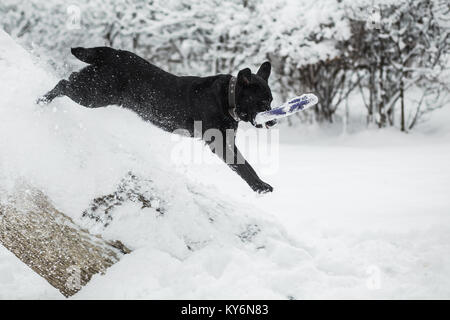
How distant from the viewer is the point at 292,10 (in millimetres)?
10984

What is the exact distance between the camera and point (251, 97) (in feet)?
11.6

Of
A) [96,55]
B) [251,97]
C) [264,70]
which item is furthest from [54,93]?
[264,70]

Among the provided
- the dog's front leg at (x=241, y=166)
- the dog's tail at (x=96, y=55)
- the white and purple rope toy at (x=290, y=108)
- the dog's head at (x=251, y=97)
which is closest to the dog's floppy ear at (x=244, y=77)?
the dog's head at (x=251, y=97)

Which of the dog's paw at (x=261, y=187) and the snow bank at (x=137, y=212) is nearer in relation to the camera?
the snow bank at (x=137, y=212)

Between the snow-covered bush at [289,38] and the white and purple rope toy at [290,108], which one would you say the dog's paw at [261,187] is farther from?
the snow-covered bush at [289,38]

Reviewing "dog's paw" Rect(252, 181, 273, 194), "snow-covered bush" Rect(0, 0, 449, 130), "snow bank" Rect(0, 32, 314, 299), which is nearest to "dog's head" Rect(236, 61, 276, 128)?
"dog's paw" Rect(252, 181, 273, 194)

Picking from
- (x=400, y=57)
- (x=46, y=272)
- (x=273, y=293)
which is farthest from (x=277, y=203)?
(x=400, y=57)

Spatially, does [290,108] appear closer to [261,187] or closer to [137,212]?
[261,187]

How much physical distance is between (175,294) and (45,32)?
14.0 metres

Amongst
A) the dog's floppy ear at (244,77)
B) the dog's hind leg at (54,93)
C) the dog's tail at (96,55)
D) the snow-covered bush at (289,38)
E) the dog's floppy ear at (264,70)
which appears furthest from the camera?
the snow-covered bush at (289,38)

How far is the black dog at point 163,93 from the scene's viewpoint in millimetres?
3553

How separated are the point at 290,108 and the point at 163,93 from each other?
1123 mm

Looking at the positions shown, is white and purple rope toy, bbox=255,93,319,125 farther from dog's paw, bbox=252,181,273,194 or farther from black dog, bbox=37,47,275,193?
dog's paw, bbox=252,181,273,194

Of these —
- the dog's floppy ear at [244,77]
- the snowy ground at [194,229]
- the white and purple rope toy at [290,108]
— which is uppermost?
the dog's floppy ear at [244,77]
